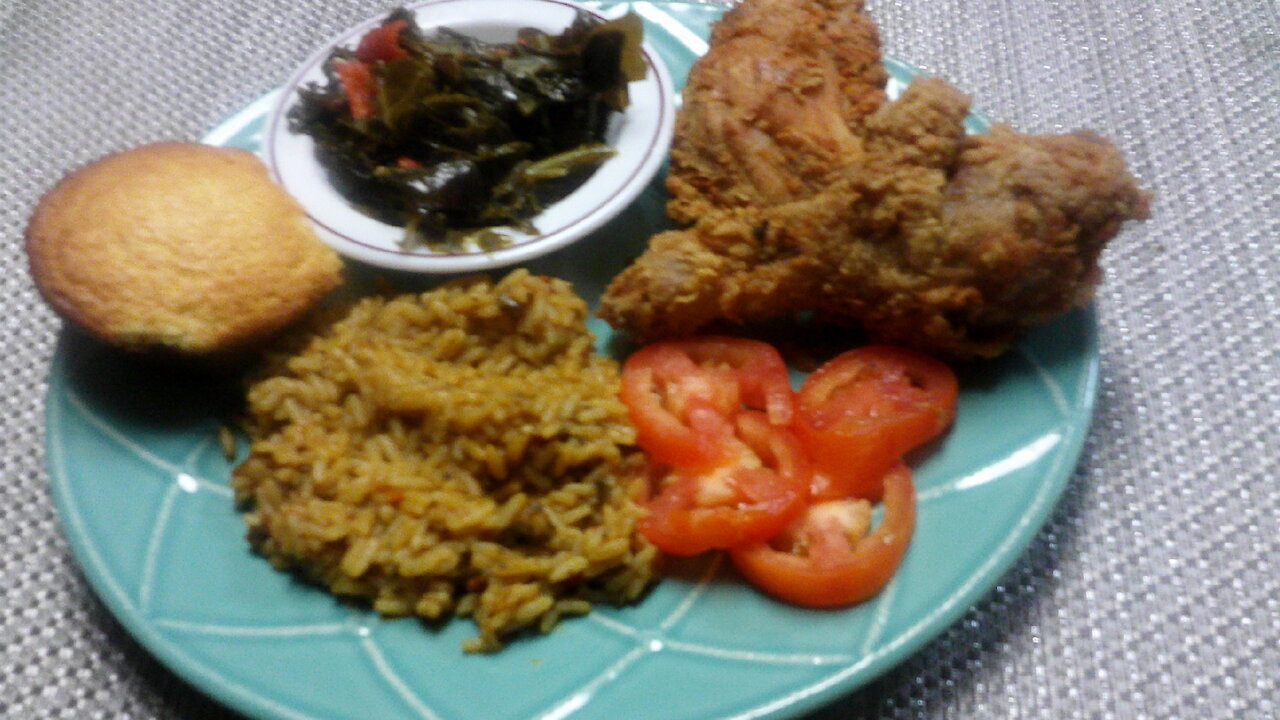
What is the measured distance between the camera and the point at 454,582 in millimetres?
2086

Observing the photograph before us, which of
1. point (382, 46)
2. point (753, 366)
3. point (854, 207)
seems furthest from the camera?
point (382, 46)

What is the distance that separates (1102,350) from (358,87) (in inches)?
91.3

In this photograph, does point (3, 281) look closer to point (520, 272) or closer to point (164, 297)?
point (164, 297)

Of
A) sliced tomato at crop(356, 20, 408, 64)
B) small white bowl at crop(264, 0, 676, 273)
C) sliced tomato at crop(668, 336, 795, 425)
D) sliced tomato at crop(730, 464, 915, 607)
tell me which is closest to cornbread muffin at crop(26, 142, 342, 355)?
small white bowl at crop(264, 0, 676, 273)

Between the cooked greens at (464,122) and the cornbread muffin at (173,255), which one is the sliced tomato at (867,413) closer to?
the cooked greens at (464,122)

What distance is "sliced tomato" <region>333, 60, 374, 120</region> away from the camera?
2664 millimetres

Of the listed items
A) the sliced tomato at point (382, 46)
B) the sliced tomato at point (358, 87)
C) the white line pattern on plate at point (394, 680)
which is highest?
the sliced tomato at point (382, 46)

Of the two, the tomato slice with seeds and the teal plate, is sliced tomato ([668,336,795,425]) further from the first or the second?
the teal plate

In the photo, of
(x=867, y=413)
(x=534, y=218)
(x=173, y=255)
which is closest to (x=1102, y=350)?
(x=867, y=413)

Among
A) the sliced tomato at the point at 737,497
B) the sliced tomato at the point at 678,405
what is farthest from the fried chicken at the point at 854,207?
the sliced tomato at the point at 737,497

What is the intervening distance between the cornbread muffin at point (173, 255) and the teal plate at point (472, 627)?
29cm

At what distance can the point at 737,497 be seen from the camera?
2.10 meters

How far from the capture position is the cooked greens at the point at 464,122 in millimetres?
2539

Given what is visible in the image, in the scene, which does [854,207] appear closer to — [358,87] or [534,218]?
[534,218]
